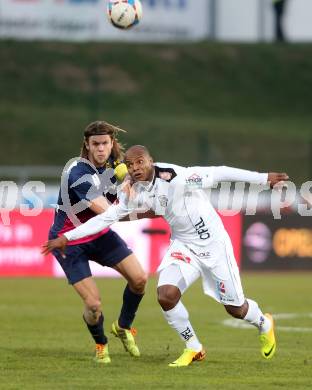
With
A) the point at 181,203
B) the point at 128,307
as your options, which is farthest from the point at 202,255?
the point at 128,307

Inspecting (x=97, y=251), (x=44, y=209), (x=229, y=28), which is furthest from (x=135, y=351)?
(x=229, y=28)

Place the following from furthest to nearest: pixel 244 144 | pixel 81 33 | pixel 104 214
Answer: pixel 81 33 < pixel 244 144 < pixel 104 214

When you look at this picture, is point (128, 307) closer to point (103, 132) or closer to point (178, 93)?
point (103, 132)

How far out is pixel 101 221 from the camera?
10391 mm

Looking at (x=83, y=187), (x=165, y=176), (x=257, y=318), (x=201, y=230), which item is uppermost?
(x=165, y=176)

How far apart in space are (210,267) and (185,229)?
414 mm

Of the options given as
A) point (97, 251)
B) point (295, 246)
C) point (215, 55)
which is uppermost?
point (215, 55)

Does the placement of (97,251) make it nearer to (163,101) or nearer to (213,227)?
(213,227)

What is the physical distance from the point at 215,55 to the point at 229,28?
151 centimetres

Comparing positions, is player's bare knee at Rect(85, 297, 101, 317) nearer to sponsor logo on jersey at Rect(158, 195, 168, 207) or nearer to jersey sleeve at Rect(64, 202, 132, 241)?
jersey sleeve at Rect(64, 202, 132, 241)

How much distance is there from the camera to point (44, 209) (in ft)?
74.0

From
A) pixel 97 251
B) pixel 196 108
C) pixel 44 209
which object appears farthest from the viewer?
pixel 196 108

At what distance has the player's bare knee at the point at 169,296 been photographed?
34.3 ft

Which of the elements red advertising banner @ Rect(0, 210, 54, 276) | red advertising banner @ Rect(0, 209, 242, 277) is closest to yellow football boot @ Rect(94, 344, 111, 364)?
red advertising banner @ Rect(0, 209, 242, 277)
